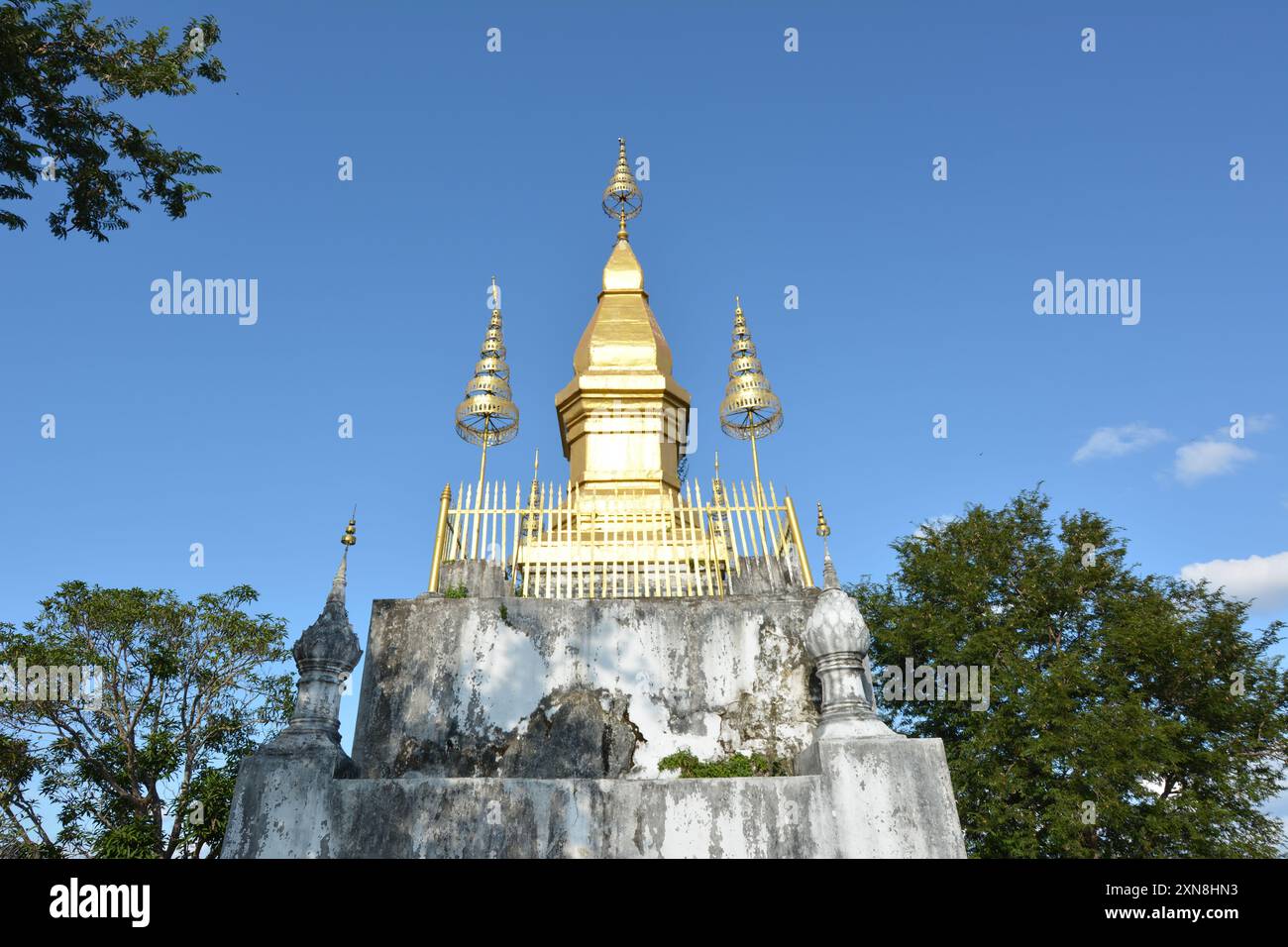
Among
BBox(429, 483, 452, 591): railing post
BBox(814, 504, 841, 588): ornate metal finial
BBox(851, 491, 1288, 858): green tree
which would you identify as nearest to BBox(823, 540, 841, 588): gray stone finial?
BBox(814, 504, 841, 588): ornate metal finial

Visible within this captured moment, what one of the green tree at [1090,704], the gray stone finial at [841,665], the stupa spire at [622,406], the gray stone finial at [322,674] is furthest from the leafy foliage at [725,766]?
the green tree at [1090,704]

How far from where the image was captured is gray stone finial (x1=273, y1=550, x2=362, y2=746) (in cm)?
661

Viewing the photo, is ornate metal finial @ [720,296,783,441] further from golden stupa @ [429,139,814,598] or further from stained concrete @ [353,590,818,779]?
stained concrete @ [353,590,818,779]

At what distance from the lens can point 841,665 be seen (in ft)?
21.9

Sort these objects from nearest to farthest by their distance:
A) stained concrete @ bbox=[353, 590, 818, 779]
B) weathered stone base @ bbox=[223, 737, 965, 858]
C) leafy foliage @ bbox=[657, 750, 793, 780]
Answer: weathered stone base @ bbox=[223, 737, 965, 858]
leafy foliage @ bbox=[657, 750, 793, 780]
stained concrete @ bbox=[353, 590, 818, 779]

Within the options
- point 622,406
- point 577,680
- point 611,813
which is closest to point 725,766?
Result: point 611,813

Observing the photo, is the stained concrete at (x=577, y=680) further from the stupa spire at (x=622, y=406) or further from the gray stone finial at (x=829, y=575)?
the stupa spire at (x=622, y=406)

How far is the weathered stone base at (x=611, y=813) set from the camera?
19.5ft

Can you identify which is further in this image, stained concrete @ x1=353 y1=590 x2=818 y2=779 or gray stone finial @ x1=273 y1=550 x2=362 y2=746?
stained concrete @ x1=353 y1=590 x2=818 y2=779

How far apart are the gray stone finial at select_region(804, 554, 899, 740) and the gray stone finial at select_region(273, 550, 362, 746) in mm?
3857

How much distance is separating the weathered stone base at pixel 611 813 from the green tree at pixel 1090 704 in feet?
33.4
